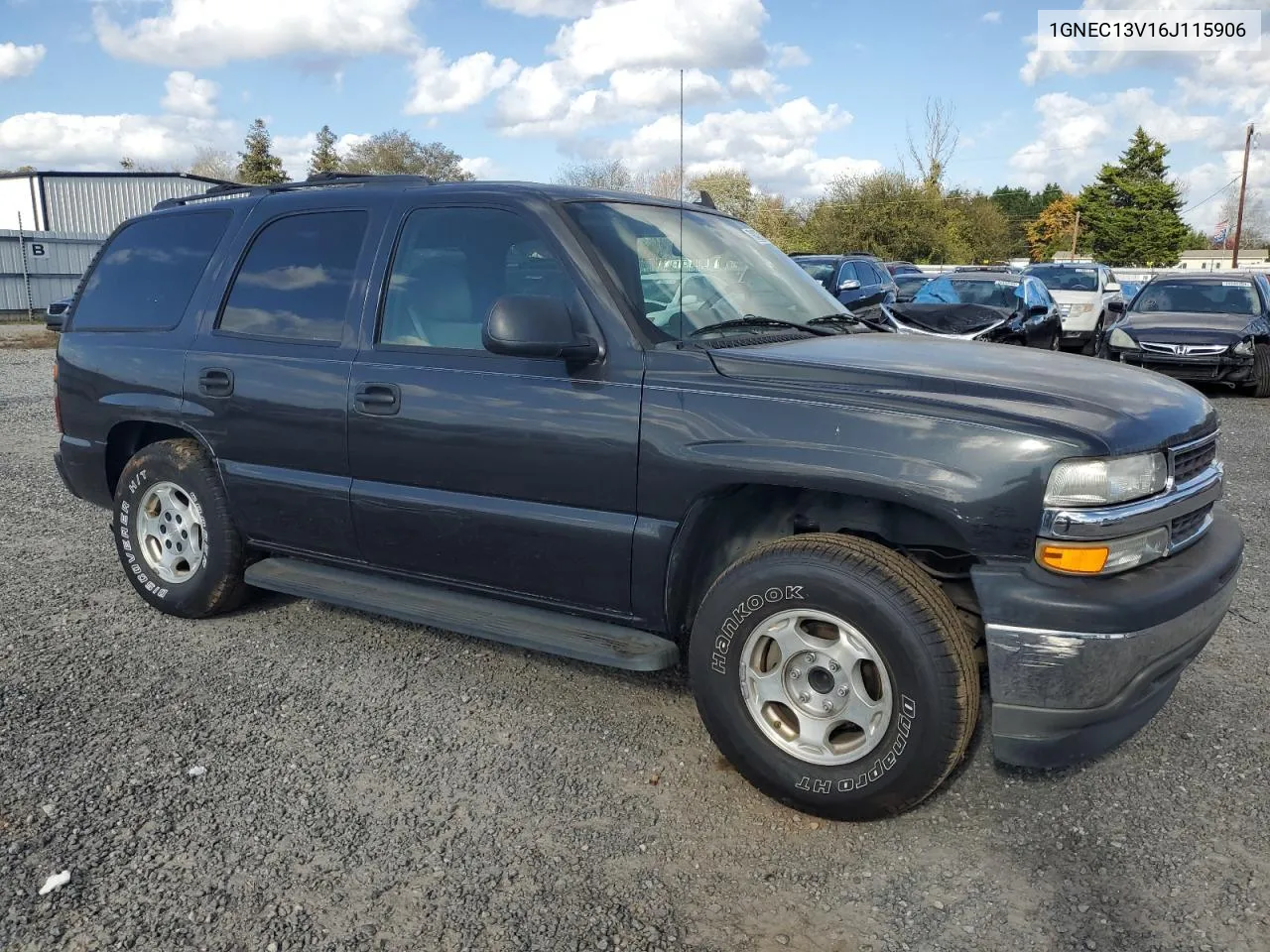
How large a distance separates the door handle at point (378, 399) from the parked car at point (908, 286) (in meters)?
13.6

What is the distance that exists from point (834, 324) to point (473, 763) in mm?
2156

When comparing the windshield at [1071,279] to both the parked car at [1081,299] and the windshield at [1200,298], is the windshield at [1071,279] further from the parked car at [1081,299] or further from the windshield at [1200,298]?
the windshield at [1200,298]

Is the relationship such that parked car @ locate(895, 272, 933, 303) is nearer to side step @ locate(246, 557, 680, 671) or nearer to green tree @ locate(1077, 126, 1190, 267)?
side step @ locate(246, 557, 680, 671)

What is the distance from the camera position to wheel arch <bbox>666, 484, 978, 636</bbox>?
3.13m

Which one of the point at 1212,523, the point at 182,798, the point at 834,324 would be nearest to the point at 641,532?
the point at 834,324

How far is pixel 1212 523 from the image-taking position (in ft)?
11.0

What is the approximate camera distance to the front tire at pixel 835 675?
2.86m

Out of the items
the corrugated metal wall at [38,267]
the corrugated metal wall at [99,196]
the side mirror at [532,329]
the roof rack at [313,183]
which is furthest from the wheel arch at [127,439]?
the corrugated metal wall at [99,196]

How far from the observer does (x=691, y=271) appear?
12.5 feet

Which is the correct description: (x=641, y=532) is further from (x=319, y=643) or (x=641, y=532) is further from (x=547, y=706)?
(x=319, y=643)

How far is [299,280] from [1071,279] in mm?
18895

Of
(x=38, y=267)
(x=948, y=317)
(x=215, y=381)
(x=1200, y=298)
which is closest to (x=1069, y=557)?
(x=215, y=381)

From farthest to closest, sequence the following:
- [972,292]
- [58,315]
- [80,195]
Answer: [80,195]
[972,292]
[58,315]

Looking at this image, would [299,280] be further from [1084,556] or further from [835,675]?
[1084,556]
